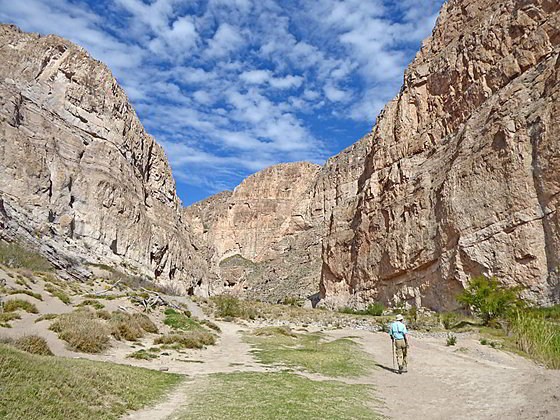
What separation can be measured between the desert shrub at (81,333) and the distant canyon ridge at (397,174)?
20.9 m

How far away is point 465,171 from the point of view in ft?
108

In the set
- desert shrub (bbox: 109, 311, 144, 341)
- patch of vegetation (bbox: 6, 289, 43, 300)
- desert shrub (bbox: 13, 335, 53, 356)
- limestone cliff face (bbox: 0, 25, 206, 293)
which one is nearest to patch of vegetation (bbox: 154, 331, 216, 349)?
desert shrub (bbox: 109, 311, 144, 341)

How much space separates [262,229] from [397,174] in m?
85.5

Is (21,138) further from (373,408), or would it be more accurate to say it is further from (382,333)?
(373,408)

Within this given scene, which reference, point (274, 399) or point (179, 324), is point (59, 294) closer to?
point (179, 324)

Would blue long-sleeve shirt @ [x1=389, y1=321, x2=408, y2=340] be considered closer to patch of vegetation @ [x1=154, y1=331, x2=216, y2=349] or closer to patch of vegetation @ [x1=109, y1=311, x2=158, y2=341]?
patch of vegetation @ [x1=154, y1=331, x2=216, y2=349]

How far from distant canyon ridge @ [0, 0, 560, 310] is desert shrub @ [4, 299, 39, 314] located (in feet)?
59.6

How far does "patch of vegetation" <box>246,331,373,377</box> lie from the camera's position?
11941 millimetres

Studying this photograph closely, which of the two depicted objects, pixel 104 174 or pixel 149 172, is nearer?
pixel 104 174

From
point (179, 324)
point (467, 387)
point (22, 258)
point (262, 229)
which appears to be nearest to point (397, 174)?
point (179, 324)

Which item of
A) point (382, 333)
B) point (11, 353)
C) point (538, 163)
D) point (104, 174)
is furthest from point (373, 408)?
point (104, 174)

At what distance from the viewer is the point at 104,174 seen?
4909cm

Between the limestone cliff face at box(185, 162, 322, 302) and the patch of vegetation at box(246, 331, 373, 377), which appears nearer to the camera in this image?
the patch of vegetation at box(246, 331, 373, 377)

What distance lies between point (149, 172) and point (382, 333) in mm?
54975
